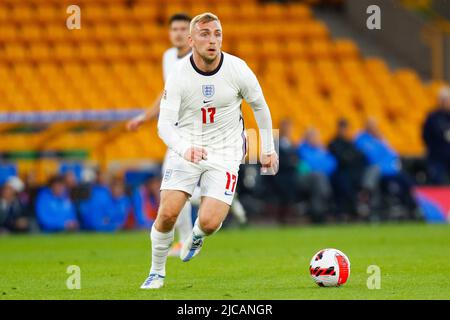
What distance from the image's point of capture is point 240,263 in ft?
43.8

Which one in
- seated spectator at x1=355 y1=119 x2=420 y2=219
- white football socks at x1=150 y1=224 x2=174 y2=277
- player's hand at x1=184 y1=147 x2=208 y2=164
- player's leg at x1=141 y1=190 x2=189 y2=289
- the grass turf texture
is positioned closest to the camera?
player's hand at x1=184 y1=147 x2=208 y2=164

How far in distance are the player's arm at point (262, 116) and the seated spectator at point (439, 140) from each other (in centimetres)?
1304

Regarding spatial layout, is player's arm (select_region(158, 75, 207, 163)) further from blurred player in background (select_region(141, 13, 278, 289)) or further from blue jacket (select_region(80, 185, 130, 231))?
blue jacket (select_region(80, 185, 130, 231))

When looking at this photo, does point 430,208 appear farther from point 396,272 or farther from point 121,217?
point 396,272

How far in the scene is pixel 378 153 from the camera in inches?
909

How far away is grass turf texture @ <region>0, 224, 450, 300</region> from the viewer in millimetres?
9883

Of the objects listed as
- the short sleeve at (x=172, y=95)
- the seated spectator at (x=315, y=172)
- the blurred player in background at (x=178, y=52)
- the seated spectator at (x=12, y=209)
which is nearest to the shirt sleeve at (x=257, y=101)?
the short sleeve at (x=172, y=95)

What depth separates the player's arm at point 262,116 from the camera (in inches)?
410

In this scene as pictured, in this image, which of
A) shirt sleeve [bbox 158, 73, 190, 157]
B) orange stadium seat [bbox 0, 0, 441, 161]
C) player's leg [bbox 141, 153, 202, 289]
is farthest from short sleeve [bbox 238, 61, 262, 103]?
orange stadium seat [bbox 0, 0, 441, 161]

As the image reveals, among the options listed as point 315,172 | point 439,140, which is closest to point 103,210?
point 315,172

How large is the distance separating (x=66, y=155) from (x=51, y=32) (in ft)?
23.4

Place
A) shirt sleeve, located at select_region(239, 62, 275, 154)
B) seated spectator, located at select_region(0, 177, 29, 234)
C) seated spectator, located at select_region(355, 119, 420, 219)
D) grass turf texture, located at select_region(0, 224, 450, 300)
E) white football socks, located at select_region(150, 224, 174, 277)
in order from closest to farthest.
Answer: grass turf texture, located at select_region(0, 224, 450, 300) → white football socks, located at select_region(150, 224, 174, 277) → shirt sleeve, located at select_region(239, 62, 275, 154) → seated spectator, located at select_region(0, 177, 29, 234) → seated spectator, located at select_region(355, 119, 420, 219)

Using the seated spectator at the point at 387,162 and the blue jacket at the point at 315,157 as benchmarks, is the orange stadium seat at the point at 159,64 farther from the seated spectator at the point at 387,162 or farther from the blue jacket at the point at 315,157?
the blue jacket at the point at 315,157
